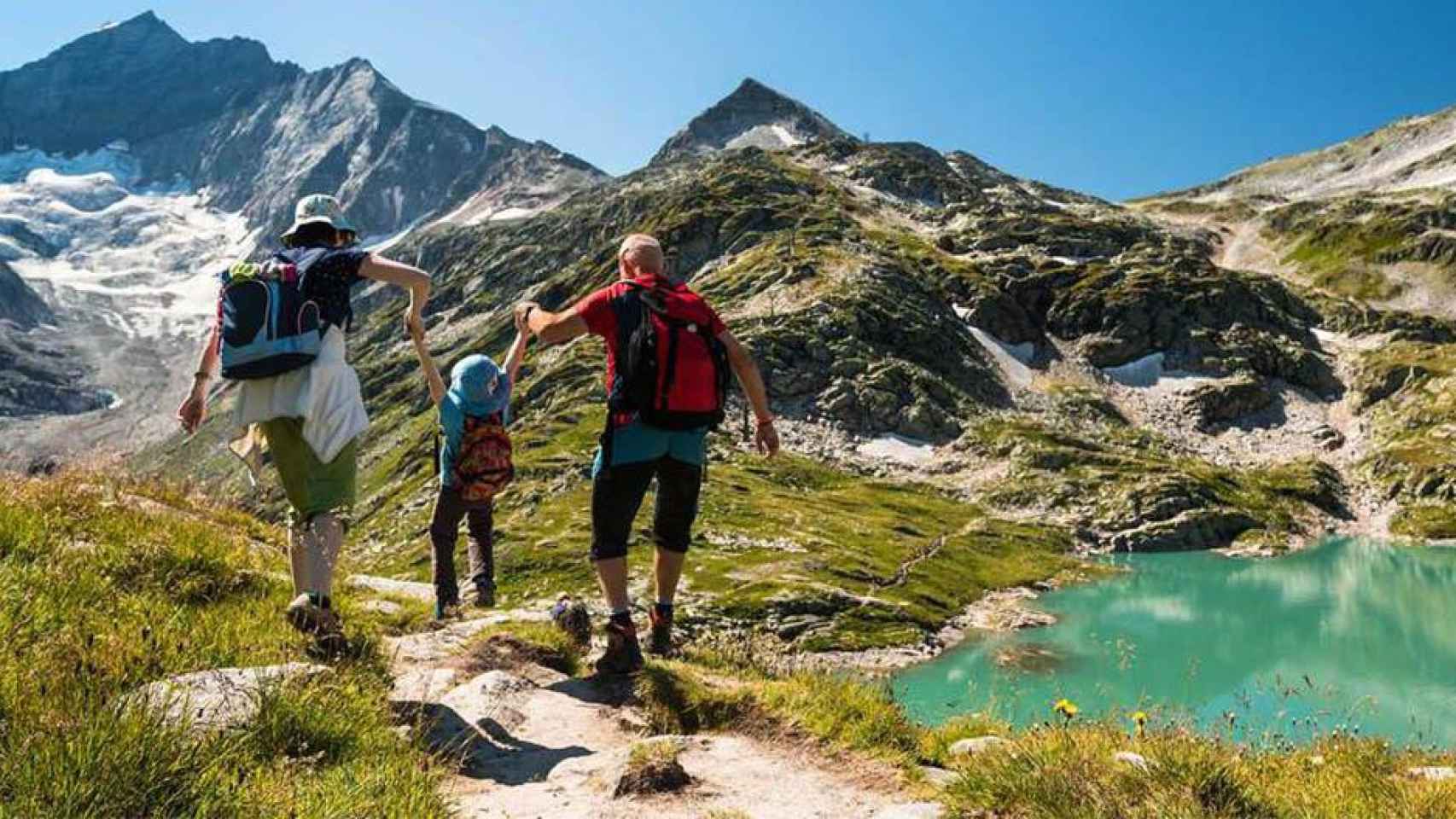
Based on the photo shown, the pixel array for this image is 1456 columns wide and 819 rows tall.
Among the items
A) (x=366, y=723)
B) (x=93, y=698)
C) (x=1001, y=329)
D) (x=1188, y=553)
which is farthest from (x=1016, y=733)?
(x=1001, y=329)

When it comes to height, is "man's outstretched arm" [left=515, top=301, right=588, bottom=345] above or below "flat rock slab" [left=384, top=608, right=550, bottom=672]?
above

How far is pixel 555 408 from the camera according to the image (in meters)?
109

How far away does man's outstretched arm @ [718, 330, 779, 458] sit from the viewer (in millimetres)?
8641

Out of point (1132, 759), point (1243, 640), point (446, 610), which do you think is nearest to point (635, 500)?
point (446, 610)

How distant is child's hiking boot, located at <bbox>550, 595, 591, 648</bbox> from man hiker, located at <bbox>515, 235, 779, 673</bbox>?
1.37 meters

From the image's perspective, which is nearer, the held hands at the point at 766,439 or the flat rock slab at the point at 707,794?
the flat rock slab at the point at 707,794

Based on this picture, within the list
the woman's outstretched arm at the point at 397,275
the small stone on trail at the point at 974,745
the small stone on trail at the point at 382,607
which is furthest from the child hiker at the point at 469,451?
the small stone on trail at the point at 974,745

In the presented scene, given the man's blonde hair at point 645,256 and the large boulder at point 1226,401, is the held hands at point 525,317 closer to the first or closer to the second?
the man's blonde hair at point 645,256

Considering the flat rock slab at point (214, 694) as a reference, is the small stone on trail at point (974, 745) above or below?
below

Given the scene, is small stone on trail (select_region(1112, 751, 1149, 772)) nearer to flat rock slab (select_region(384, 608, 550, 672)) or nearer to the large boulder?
flat rock slab (select_region(384, 608, 550, 672))

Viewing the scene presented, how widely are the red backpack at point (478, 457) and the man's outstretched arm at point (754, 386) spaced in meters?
3.82

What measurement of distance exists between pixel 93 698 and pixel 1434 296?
747ft

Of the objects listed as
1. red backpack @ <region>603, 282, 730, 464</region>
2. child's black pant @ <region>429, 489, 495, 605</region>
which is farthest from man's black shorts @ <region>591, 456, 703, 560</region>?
child's black pant @ <region>429, 489, 495, 605</region>

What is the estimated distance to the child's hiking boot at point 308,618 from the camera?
21.9 ft
